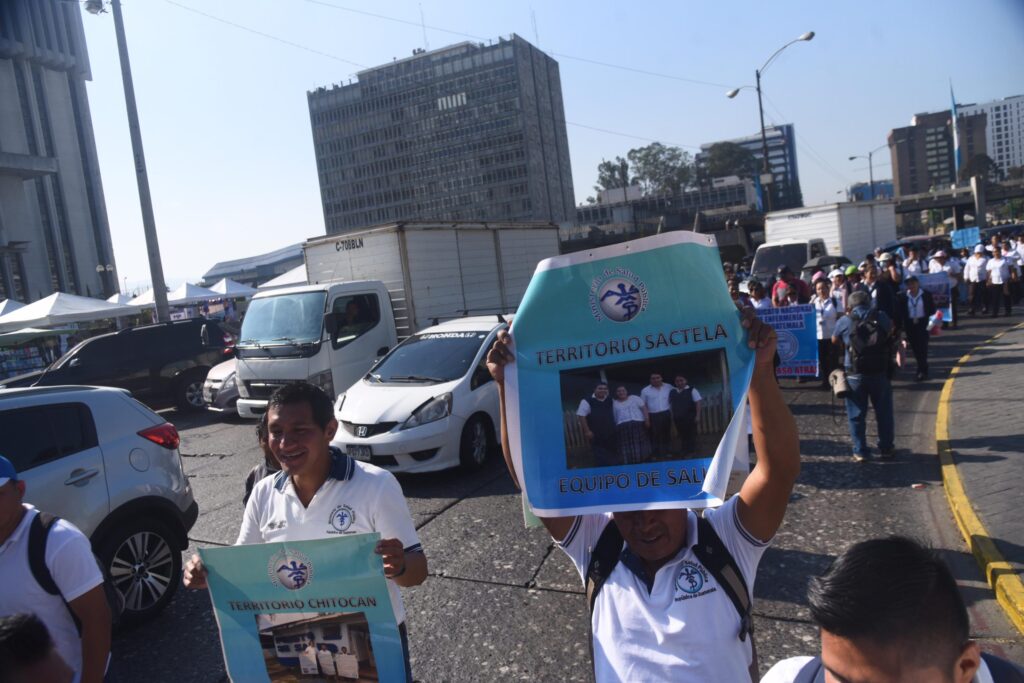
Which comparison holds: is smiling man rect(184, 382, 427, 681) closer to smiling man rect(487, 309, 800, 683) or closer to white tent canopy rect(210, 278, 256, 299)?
smiling man rect(487, 309, 800, 683)

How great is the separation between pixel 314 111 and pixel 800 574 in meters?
150

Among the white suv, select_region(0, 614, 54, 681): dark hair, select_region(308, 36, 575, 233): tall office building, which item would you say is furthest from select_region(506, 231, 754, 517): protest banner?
select_region(308, 36, 575, 233): tall office building

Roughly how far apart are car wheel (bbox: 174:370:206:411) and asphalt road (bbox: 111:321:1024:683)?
6.97 m

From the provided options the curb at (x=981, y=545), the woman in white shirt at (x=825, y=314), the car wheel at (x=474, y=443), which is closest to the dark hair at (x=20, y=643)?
the curb at (x=981, y=545)

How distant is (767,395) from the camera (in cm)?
202

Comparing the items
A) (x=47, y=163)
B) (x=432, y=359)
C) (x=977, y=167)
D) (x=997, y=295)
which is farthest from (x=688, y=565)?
(x=977, y=167)

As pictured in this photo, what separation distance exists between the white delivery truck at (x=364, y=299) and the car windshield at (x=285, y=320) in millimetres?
18

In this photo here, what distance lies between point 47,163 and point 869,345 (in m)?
58.5

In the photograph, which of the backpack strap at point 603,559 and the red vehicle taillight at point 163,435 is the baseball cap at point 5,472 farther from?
the red vehicle taillight at point 163,435

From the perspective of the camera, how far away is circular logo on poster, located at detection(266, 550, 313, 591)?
7.42 feet

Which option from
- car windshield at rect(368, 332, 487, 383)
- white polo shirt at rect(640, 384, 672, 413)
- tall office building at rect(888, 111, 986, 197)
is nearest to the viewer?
white polo shirt at rect(640, 384, 672, 413)

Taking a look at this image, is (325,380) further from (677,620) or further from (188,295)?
(188,295)

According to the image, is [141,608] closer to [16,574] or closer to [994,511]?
[16,574]

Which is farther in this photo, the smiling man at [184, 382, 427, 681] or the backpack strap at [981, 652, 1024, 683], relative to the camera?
the smiling man at [184, 382, 427, 681]
